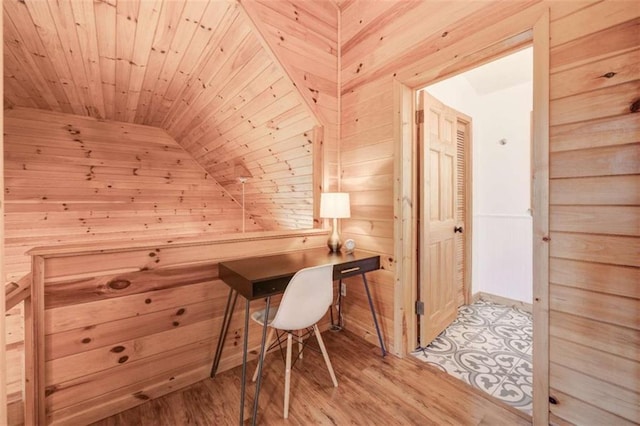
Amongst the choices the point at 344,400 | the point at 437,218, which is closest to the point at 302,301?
the point at 344,400

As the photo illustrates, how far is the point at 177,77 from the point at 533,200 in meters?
2.89

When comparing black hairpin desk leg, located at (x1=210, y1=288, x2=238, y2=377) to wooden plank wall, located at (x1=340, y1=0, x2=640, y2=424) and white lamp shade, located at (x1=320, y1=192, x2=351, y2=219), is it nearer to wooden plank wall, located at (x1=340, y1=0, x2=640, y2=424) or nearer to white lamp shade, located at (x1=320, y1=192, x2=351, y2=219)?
white lamp shade, located at (x1=320, y1=192, x2=351, y2=219)

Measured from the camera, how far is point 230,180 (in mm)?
4062

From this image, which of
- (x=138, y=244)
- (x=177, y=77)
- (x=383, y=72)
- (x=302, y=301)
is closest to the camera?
(x=302, y=301)

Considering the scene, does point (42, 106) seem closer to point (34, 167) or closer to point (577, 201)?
point (34, 167)

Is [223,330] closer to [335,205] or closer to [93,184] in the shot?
[335,205]

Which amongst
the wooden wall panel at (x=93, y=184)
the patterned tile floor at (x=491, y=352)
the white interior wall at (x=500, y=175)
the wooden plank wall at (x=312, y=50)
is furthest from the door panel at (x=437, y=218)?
the wooden wall panel at (x=93, y=184)

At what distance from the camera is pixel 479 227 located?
3262mm

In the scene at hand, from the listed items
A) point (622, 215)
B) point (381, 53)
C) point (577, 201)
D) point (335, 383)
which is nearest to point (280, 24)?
point (381, 53)

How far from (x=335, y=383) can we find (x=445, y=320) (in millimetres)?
1281

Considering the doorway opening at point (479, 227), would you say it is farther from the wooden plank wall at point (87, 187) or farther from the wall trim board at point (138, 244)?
the wooden plank wall at point (87, 187)

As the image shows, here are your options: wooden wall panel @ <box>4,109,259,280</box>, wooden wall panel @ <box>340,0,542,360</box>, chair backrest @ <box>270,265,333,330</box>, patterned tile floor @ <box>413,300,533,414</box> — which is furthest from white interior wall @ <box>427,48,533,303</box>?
wooden wall panel @ <box>4,109,259,280</box>

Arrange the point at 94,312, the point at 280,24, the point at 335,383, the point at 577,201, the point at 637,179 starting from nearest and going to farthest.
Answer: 1. the point at 637,179
2. the point at 577,201
3. the point at 94,312
4. the point at 335,383
5. the point at 280,24

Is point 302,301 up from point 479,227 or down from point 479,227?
down
